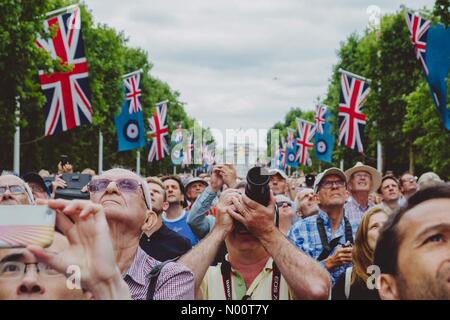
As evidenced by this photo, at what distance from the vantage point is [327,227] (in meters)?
6.81

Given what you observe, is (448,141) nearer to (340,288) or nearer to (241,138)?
(241,138)

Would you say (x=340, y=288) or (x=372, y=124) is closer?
(x=340, y=288)

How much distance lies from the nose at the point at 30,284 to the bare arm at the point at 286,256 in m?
1.54

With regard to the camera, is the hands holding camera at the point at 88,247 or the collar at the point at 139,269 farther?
the collar at the point at 139,269

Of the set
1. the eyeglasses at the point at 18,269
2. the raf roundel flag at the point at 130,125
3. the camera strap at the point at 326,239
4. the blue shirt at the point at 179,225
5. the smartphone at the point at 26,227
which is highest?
the raf roundel flag at the point at 130,125

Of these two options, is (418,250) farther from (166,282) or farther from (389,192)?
(389,192)

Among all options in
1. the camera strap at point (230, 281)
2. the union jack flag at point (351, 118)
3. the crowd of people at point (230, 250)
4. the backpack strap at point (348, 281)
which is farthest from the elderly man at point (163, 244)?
the union jack flag at point (351, 118)

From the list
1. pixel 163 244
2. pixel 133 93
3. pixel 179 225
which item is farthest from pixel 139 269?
pixel 133 93

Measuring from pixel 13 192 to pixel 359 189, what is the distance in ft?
14.4

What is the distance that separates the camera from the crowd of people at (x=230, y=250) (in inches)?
92.4

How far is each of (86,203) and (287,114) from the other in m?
173

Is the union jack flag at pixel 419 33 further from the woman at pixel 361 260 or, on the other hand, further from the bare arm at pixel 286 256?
the bare arm at pixel 286 256

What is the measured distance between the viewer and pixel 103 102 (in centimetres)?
4406
